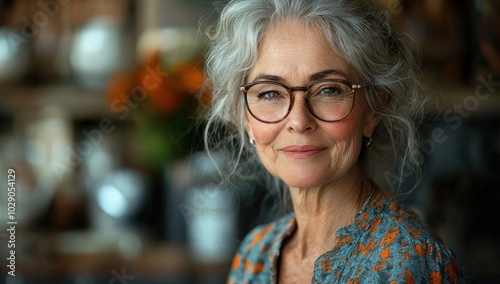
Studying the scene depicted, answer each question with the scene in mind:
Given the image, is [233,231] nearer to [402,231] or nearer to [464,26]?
[464,26]

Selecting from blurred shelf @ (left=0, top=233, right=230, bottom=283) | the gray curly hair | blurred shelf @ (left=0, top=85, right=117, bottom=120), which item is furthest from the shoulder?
blurred shelf @ (left=0, top=85, right=117, bottom=120)

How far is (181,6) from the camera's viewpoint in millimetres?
2684

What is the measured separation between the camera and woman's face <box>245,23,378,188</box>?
4.26ft

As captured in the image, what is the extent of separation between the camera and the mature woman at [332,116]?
1261mm

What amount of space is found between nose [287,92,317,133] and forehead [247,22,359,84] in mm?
32

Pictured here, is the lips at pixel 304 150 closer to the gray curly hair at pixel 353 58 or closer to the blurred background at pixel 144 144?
the gray curly hair at pixel 353 58

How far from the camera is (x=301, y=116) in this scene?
51.2 inches

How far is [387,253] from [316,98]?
0.29 meters

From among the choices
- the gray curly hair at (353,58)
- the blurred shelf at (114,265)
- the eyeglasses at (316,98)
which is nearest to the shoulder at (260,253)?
the gray curly hair at (353,58)

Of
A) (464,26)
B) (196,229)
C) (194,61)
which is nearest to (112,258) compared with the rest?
(196,229)

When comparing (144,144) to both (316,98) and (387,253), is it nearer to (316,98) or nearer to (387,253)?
(316,98)

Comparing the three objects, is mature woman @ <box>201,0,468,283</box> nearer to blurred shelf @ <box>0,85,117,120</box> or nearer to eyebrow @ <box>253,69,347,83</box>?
eyebrow @ <box>253,69,347,83</box>

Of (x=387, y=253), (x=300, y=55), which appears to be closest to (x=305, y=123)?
(x=300, y=55)

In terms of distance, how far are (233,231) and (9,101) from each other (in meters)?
0.90
